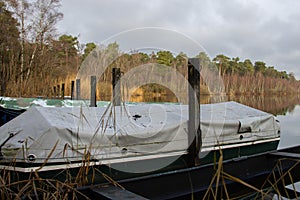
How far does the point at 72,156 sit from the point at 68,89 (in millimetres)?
12556

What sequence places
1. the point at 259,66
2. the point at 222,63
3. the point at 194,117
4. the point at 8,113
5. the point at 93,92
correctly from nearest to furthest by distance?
the point at 194,117 < the point at 8,113 < the point at 93,92 < the point at 222,63 < the point at 259,66

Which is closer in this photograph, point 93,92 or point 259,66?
point 93,92

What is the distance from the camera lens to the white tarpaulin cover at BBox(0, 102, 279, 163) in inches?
126

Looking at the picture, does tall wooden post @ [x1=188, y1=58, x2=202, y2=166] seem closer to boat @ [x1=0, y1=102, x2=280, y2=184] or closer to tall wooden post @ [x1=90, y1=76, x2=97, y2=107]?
boat @ [x1=0, y1=102, x2=280, y2=184]

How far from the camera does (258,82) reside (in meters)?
33.5

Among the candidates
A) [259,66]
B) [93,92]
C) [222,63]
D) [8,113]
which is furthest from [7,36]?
[259,66]

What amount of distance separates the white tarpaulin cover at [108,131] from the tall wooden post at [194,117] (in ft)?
0.27

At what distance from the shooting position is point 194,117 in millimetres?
4027

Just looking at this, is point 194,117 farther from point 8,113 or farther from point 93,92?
point 8,113

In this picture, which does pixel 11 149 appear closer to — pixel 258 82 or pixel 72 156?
pixel 72 156

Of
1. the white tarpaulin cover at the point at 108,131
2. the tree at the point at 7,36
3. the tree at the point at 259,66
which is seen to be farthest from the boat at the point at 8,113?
the tree at the point at 259,66

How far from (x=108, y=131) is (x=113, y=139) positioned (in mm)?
103

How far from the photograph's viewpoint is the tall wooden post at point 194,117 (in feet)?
13.2

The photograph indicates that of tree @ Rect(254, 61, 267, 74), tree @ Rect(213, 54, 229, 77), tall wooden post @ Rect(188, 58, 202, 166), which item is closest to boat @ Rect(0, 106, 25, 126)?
tall wooden post @ Rect(188, 58, 202, 166)
